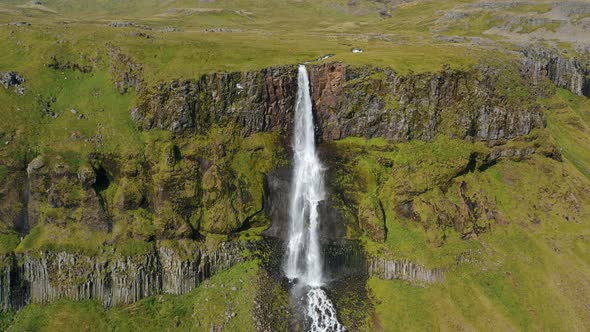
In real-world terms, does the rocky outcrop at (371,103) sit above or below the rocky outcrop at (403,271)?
above

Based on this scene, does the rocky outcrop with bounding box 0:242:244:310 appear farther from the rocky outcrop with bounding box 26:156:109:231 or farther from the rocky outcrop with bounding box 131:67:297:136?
the rocky outcrop with bounding box 131:67:297:136

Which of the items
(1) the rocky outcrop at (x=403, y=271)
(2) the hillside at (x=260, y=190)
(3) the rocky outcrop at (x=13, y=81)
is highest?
(3) the rocky outcrop at (x=13, y=81)

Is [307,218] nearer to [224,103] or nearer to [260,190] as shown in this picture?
[260,190]

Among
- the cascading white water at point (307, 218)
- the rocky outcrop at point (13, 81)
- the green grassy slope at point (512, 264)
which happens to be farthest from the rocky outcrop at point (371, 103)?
the rocky outcrop at point (13, 81)

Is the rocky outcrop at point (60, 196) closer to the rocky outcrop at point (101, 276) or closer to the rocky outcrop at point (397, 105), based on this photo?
the rocky outcrop at point (101, 276)

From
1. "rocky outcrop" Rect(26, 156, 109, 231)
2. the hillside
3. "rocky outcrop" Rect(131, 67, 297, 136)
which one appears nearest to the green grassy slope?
the hillside

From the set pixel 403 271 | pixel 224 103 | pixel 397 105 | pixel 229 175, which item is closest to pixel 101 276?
pixel 229 175

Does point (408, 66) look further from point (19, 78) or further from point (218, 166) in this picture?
point (19, 78)

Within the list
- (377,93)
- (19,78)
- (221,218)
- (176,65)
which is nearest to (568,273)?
(377,93)
